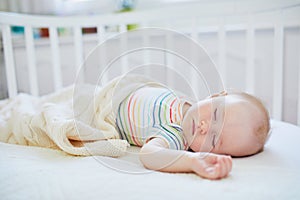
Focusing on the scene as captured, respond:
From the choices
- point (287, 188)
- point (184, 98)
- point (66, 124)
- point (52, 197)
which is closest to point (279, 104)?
point (184, 98)

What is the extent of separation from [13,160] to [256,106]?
0.53 metres

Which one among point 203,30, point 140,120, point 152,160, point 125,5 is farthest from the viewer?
point 125,5

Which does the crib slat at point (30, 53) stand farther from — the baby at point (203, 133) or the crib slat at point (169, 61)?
the baby at point (203, 133)

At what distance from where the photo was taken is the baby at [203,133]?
63 centimetres

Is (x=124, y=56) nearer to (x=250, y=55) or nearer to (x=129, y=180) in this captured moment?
(x=250, y=55)

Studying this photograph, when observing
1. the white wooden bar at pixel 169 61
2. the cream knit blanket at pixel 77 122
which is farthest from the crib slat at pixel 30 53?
the white wooden bar at pixel 169 61

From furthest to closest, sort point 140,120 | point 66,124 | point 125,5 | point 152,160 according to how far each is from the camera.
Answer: point 125,5, point 140,120, point 66,124, point 152,160

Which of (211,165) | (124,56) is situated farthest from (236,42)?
(211,165)

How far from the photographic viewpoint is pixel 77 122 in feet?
2.62

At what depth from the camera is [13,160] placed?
2.31 feet

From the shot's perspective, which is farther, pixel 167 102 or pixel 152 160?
pixel 167 102

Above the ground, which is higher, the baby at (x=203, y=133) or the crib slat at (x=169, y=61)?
the crib slat at (x=169, y=61)

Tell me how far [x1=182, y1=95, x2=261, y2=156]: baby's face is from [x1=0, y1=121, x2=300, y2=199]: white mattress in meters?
0.04

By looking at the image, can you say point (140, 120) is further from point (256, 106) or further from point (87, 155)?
point (256, 106)
